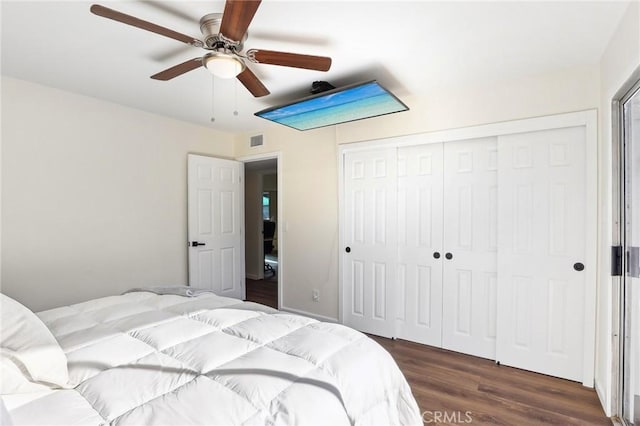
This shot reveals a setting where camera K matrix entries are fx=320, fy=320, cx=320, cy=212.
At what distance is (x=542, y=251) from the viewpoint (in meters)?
2.53

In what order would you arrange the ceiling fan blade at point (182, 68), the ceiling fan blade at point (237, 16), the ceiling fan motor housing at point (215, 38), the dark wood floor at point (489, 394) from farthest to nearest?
the dark wood floor at point (489, 394)
the ceiling fan blade at point (182, 68)
the ceiling fan motor housing at point (215, 38)
the ceiling fan blade at point (237, 16)

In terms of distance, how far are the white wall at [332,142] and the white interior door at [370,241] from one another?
0.17 m

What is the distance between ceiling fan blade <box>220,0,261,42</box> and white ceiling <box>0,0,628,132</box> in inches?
10.2

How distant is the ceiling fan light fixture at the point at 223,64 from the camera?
178 centimetres

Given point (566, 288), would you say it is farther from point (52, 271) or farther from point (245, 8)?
point (52, 271)

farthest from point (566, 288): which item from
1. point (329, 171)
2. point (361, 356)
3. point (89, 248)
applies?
Answer: point (89, 248)

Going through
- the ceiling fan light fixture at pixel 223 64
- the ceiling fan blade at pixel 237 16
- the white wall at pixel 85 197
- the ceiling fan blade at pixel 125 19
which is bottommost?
the white wall at pixel 85 197

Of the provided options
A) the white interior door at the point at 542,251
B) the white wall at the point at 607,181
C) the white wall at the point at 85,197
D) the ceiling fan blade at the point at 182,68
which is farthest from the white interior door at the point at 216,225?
the white wall at the point at 607,181

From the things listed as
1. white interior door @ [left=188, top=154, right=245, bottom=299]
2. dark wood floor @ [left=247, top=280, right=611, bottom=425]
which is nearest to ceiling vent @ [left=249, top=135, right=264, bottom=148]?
white interior door @ [left=188, top=154, right=245, bottom=299]

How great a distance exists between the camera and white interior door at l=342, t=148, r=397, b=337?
3.24 meters

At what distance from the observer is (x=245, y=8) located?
1386mm

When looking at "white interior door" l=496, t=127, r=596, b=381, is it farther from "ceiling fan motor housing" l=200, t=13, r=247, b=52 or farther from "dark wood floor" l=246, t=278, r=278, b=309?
"dark wood floor" l=246, t=278, r=278, b=309

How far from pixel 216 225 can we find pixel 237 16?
3059 millimetres

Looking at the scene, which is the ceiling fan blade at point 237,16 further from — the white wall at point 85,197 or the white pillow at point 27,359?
the white wall at point 85,197
